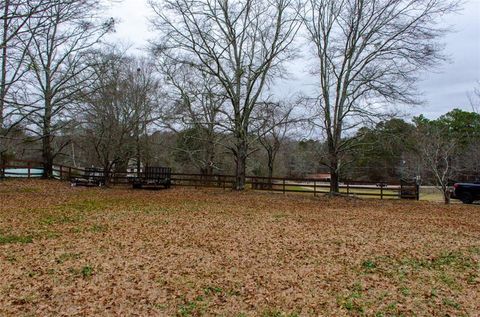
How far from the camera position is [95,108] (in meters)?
21.7

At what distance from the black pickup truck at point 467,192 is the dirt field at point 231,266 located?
9909 mm

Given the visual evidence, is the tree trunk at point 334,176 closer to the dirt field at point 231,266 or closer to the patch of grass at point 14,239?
the dirt field at point 231,266

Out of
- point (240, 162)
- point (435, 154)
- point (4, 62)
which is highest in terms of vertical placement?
point (4, 62)

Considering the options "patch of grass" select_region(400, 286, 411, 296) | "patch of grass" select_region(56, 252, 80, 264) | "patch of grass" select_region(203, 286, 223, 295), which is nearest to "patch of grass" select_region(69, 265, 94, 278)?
"patch of grass" select_region(56, 252, 80, 264)

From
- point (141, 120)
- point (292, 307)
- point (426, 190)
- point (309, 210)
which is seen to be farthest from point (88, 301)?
point (426, 190)

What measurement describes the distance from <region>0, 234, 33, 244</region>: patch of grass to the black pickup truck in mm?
20092

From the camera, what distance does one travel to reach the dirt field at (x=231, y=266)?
14.8ft

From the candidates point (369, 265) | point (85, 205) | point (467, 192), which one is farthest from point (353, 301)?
point (467, 192)

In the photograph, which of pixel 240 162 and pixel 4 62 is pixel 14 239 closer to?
pixel 4 62

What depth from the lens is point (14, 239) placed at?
7566 mm

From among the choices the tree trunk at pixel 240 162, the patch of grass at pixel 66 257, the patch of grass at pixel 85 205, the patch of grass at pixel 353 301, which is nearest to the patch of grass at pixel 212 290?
the patch of grass at pixel 353 301

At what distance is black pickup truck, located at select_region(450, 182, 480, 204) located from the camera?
19.3 m

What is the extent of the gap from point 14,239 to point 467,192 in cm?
2045

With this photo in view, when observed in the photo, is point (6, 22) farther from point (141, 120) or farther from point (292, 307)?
point (292, 307)
